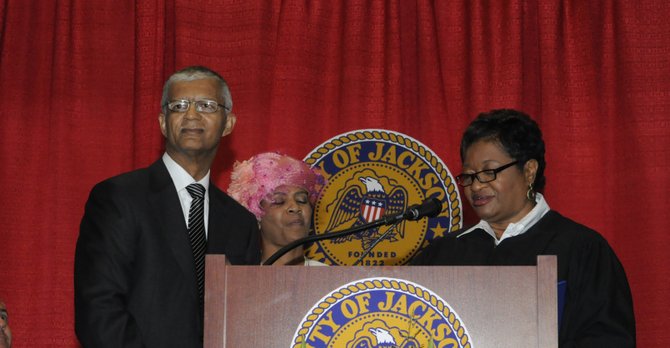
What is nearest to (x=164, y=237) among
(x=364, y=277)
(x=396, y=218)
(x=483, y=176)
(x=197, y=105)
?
(x=197, y=105)

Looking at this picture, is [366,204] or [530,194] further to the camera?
[366,204]

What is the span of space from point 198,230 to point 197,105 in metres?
0.37

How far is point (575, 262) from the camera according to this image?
2.72 m

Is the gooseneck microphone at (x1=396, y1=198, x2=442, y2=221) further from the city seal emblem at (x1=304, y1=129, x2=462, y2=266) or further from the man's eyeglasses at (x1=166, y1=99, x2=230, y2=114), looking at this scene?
the city seal emblem at (x1=304, y1=129, x2=462, y2=266)

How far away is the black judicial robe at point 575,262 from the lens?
2.51 m

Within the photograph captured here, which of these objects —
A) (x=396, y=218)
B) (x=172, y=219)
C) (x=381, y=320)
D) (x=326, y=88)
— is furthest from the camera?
(x=326, y=88)

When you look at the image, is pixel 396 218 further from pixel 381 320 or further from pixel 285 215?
pixel 285 215

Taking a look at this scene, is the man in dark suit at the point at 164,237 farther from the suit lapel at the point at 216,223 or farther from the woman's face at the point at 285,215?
Result: the woman's face at the point at 285,215

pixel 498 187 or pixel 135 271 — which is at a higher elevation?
pixel 498 187

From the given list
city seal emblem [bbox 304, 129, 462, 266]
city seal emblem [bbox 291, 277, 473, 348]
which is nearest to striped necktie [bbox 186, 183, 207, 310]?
city seal emblem [bbox 291, 277, 473, 348]

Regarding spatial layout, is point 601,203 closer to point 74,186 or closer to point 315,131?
point 315,131

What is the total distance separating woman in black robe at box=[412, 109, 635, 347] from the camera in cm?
271

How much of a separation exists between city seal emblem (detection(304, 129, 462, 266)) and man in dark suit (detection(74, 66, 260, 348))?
1212 mm

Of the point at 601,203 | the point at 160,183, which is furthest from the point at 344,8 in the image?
the point at 160,183
